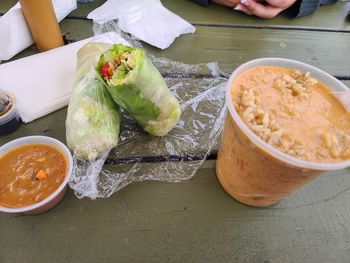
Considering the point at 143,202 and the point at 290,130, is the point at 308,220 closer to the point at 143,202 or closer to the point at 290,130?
the point at 290,130

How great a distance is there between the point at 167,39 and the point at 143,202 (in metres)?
0.64

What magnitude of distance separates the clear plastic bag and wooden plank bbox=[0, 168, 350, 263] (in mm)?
29

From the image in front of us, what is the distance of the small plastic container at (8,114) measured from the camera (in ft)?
2.48

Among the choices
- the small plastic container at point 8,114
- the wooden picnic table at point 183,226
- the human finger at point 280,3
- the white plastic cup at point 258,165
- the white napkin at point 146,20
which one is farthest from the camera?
the human finger at point 280,3

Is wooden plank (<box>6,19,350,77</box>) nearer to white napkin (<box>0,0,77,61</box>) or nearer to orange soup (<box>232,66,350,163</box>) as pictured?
white napkin (<box>0,0,77,61</box>)

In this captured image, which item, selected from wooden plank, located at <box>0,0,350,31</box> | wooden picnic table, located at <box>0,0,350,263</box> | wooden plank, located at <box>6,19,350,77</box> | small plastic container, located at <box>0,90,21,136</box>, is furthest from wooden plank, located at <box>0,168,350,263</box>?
wooden plank, located at <box>0,0,350,31</box>

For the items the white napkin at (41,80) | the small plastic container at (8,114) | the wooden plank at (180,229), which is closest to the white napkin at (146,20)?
the white napkin at (41,80)

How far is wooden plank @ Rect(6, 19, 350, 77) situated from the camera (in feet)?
3.48

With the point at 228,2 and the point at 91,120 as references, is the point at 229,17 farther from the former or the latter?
the point at 91,120

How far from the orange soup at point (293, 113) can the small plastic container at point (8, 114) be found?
55 centimetres

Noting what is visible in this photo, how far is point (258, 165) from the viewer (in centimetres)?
56

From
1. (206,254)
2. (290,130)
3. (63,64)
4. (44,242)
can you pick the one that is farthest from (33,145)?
(290,130)

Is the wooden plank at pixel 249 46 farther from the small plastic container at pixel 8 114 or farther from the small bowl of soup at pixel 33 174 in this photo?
the small bowl of soup at pixel 33 174

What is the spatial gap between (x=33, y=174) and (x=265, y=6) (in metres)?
1.07
